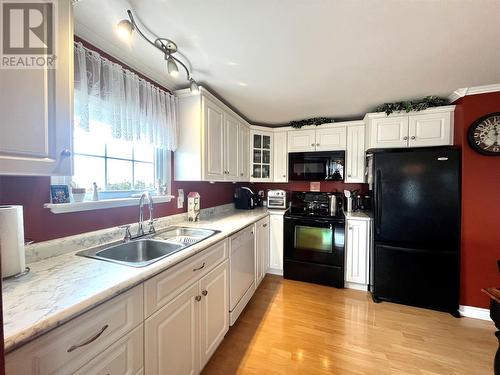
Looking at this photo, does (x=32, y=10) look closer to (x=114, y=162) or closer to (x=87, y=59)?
(x=87, y=59)

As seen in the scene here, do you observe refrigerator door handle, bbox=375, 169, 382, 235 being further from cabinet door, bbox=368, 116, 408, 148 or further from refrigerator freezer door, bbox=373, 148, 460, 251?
cabinet door, bbox=368, 116, 408, 148

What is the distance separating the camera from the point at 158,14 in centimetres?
118

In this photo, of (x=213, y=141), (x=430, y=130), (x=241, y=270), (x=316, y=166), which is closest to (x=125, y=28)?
(x=213, y=141)

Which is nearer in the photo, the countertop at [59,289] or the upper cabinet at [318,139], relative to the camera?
the countertop at [59,289]

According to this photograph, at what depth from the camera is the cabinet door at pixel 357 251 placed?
2.58 m

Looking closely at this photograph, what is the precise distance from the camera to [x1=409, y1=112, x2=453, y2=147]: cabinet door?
7.47ft

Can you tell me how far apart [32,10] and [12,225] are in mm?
860

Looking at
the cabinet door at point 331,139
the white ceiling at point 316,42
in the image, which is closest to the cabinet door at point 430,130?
the white ceiling at point 316,42

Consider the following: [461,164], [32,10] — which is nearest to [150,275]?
[32,10]

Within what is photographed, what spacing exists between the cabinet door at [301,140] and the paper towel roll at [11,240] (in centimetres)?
295

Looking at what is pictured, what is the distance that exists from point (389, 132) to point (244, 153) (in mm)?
1813

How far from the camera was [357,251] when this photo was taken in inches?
103

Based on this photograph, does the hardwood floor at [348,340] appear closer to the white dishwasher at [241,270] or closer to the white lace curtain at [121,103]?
the white dishwasher at [241,270]

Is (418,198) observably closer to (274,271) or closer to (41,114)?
(274,271)
